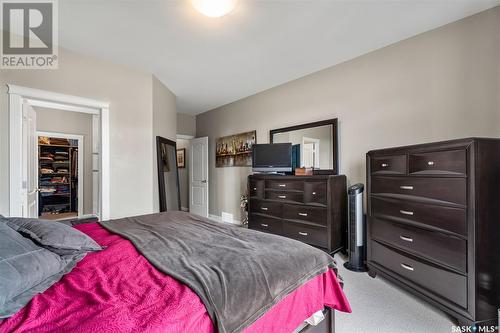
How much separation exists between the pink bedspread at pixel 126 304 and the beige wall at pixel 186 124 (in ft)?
15.8

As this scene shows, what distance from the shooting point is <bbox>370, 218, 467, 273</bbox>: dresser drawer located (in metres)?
1.68

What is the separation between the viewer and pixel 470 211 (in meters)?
1.60

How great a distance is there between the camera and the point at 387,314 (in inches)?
72.6

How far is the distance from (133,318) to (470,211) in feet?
6.90

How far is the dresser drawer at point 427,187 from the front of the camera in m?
1.69

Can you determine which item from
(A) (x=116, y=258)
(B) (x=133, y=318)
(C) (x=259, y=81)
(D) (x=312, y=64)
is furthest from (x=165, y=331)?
(C) (x=259, y=81)

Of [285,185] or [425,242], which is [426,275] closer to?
[425,242]

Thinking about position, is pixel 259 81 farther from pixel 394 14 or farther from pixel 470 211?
pixel 470 211

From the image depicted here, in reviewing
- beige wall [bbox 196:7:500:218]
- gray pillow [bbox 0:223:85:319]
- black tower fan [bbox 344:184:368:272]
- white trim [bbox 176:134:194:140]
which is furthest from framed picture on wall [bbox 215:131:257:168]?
gray pillow [bbox 0:223:85:319]

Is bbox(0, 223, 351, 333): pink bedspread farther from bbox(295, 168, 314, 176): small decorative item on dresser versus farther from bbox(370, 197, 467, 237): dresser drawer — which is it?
bbox(295, 168, 314, 176): small decorative item on dresser

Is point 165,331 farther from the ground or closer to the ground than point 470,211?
closer to the ground

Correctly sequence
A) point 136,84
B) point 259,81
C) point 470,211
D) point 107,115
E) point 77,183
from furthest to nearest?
point 77,183, point 259,81, point 136,84, point 107,115, point 470,211

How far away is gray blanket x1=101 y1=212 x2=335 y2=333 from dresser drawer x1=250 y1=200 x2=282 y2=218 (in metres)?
1.71

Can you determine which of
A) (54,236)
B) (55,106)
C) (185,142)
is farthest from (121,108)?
(185,142)
